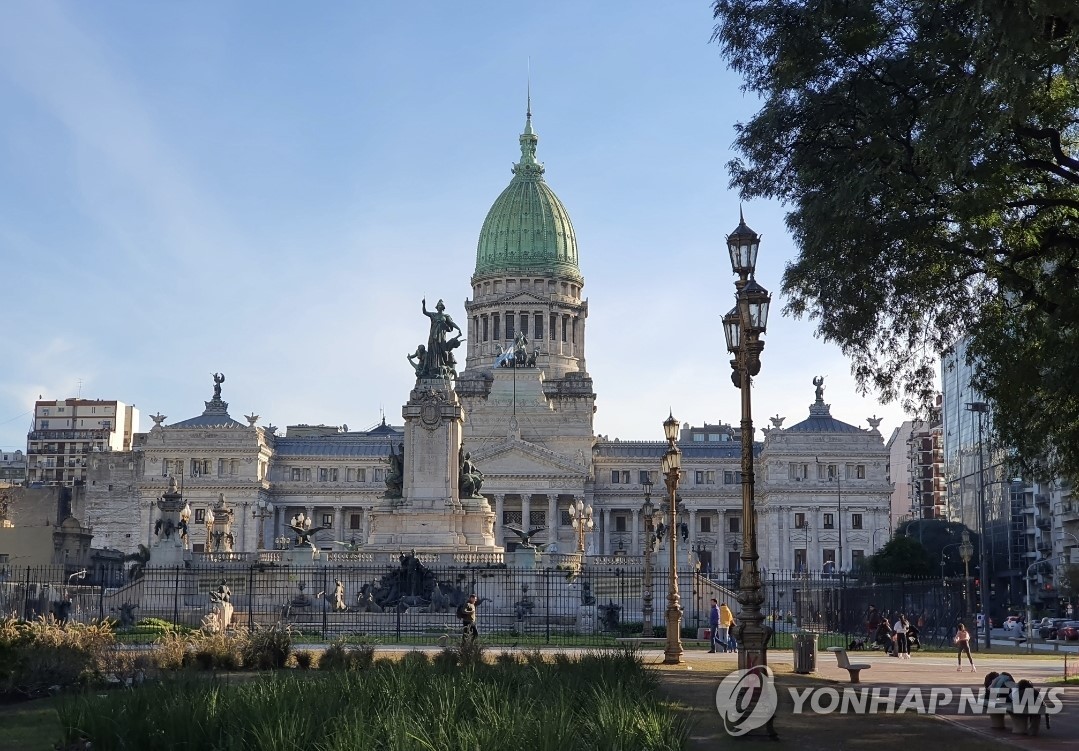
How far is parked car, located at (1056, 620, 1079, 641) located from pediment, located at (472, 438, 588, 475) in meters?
70.8

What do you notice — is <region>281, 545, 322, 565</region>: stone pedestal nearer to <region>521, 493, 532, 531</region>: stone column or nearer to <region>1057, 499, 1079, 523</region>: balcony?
<region>1057, 499, 1079, 523</region>: balcony

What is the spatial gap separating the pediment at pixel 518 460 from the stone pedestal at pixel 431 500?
65.4 metres

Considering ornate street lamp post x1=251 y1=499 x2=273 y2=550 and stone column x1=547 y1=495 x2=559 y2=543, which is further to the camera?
ornate street lamp post x1=251 y1=499 x2=273 y2=550

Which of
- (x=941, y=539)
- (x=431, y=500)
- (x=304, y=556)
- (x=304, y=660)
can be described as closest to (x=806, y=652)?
(x=304, y=660)

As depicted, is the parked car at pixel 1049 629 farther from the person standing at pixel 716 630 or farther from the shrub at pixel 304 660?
the shrub at pixel 304 660

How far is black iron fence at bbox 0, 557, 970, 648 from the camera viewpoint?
4578 cm

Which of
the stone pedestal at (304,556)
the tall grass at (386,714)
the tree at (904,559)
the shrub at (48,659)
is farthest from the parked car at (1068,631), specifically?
the tall grass at (386,714)

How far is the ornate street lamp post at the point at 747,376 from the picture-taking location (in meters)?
21.2

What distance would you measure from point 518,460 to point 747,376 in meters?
108

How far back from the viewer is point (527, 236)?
156375mm

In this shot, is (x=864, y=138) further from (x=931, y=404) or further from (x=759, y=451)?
(x=759, y=451)

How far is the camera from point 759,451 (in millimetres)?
139625

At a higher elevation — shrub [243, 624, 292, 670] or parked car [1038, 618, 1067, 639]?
shrub [243, 624, 292, 670]

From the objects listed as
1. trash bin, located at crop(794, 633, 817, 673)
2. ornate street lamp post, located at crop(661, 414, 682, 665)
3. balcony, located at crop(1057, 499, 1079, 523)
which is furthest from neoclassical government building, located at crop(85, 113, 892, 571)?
trash bin, located at crop(794, 633, 817, 673)
